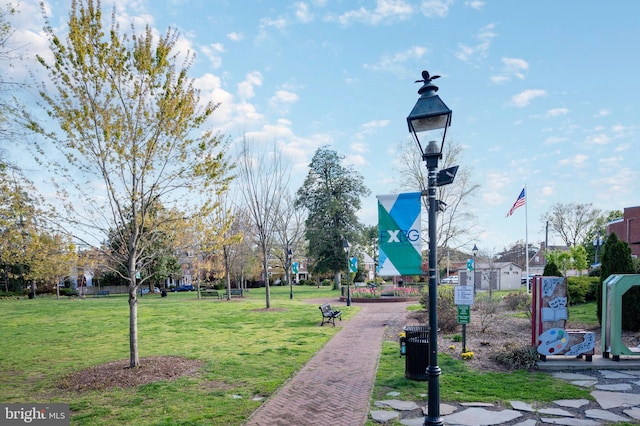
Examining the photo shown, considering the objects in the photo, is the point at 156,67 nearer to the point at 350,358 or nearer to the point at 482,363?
the point at 350,358

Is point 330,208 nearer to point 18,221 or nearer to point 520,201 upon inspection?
point 520,201

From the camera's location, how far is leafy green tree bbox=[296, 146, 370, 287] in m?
46.5

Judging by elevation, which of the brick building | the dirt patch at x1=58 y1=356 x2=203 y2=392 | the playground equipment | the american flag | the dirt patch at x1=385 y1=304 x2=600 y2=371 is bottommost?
the dirt patch at x1=385 y1=304 x2=600 y2=371

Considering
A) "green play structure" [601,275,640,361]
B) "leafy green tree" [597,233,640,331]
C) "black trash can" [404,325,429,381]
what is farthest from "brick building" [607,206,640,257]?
"black trash can" [404,325,429,381]

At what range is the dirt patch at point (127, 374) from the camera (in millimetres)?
8141

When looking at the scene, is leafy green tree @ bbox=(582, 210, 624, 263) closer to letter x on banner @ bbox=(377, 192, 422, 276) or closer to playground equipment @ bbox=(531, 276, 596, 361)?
playground equipment @ bbox=(531, 276, 596, 361)

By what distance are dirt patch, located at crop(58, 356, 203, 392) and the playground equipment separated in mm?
7639

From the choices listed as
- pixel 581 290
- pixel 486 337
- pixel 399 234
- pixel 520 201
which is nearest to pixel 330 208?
pixel 520 201

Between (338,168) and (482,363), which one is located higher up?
(338,168)

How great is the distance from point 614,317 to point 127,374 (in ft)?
34.8

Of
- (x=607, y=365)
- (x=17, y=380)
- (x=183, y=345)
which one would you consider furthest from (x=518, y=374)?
(x=17, y=380)

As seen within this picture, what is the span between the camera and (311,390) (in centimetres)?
759

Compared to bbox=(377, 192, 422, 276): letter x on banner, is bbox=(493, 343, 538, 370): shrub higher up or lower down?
lower down

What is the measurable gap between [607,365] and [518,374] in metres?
2.07
